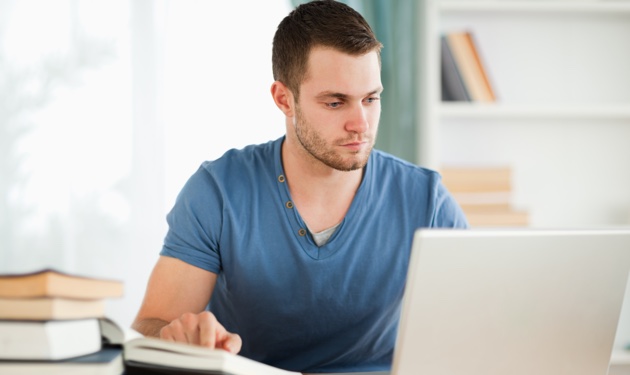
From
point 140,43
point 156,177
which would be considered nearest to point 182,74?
point 140,43

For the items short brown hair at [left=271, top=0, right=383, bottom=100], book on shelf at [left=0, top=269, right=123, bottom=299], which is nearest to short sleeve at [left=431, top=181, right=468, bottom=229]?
short brown hair at [left=271, top=0, right=383, bottom=100]

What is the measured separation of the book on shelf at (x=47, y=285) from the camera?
3.11 ft

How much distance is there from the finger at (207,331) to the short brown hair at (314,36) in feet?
2.24

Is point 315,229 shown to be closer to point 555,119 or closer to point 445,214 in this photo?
point 445,214

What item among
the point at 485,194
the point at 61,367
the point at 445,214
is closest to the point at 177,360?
the point at 61,367

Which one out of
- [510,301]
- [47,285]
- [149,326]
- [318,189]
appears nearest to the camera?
[47,285]

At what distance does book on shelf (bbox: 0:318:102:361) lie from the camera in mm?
953

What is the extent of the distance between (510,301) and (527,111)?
2.00m

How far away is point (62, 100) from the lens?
3029mm

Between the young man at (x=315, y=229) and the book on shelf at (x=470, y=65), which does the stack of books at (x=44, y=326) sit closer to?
the young man at (x=315, y=229)

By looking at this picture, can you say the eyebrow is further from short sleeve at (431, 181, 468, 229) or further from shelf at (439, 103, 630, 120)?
shelf at (439, 103, 630, 120)

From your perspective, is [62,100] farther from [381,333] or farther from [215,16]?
[381,333]

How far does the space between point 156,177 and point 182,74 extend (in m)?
0.40

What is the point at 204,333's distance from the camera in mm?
1204
